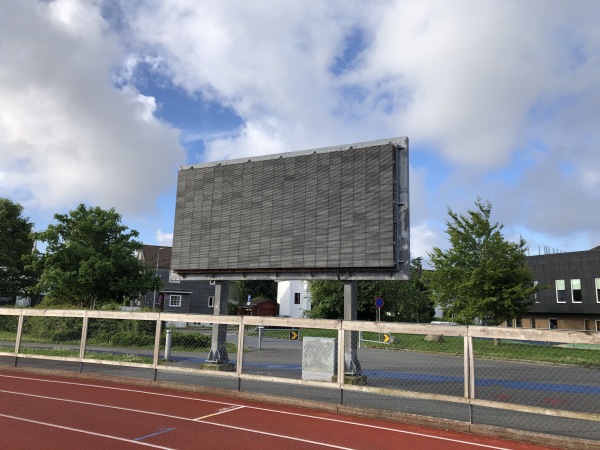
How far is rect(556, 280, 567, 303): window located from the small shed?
36366 mm

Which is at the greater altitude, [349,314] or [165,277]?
[165,277]

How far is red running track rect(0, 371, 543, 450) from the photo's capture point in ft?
24.4

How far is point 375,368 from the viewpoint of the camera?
17797 millimetres

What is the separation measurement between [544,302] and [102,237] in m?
39.9

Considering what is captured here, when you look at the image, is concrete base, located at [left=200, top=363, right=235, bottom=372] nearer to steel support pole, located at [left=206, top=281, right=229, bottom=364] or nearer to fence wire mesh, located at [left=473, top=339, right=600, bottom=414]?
steel support pole, located at [left=206, top=281, right=229, bottom=364]

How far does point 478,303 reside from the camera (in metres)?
27.9

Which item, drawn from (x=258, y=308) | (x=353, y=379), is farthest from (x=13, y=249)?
(x=353, y=379)

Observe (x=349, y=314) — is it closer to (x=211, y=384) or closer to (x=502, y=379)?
(x=211, y=384)

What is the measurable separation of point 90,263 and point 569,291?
132 ft

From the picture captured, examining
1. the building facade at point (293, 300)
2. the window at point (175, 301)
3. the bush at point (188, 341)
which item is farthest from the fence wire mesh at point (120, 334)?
the building facade at point (293, 300)

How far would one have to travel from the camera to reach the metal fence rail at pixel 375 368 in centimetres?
914


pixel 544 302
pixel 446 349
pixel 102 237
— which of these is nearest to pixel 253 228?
pixel 446 349

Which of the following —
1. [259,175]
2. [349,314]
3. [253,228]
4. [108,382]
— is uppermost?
[259,175]

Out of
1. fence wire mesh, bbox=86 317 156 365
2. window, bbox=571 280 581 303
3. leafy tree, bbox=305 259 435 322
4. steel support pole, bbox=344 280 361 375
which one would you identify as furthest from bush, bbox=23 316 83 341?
window, bbox=571 280 581 303
